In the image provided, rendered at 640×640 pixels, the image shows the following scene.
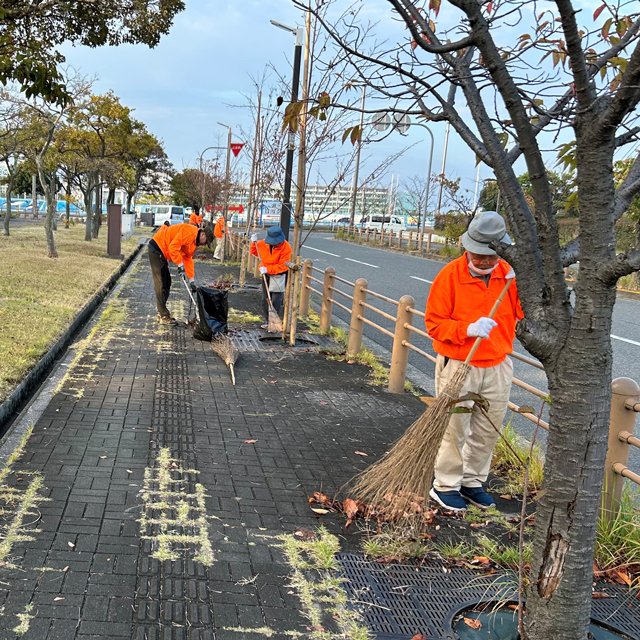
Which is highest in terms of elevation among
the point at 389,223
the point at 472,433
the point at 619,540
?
the point at 389,223

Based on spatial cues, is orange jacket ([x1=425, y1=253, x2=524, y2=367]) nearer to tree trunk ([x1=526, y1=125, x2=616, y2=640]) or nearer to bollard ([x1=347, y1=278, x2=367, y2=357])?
tree trunk ([x1=526, y1=125, x2=616, y2=640])

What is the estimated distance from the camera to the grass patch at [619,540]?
3.43 metres

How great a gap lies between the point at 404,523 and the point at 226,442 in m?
1.75

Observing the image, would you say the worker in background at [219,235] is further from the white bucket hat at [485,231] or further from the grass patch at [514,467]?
the white bucket hat at [485,231]

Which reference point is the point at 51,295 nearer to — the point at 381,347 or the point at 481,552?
the point at 381,347

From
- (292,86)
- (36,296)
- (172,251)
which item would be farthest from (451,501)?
(292,86)

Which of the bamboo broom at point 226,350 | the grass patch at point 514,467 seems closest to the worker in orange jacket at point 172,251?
the bamboo broom at point 226,350

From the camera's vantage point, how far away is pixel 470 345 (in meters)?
3.92

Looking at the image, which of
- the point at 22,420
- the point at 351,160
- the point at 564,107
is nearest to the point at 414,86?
the point at 564,107

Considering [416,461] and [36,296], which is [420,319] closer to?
[36,296]

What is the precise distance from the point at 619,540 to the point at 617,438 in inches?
20.7

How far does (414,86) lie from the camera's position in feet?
8.90

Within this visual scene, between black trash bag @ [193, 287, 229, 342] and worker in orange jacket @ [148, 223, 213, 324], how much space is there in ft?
1.63

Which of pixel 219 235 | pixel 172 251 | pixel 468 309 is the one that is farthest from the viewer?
pixel 219 235
